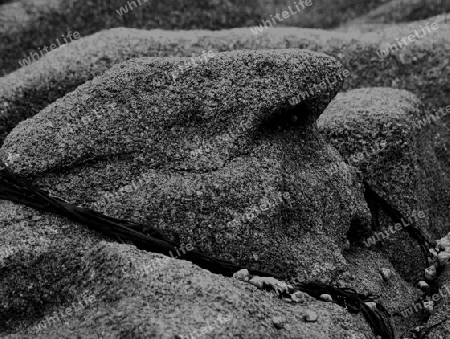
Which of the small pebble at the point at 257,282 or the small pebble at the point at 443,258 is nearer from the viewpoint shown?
the small pebble at the point at 257,282

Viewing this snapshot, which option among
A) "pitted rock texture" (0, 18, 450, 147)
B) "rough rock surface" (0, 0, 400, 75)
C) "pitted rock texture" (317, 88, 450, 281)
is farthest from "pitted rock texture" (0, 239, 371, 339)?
"rough rock surface" (0, 0, 400, 75)

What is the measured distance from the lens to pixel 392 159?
466 cm

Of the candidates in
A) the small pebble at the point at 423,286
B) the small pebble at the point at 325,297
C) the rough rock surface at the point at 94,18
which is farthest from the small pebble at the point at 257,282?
the rough rock surface at the point at 94,18

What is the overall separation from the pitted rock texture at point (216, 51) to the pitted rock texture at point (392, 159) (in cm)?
109

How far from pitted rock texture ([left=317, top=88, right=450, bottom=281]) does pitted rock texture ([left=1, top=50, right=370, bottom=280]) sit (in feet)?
2.13

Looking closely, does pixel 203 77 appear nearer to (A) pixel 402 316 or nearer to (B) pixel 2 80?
(A) pixel 402 316

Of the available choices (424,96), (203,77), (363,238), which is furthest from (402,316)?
(424,96)

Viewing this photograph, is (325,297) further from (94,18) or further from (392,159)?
(94,18)

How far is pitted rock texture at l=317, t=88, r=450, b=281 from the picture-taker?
4.45 metres

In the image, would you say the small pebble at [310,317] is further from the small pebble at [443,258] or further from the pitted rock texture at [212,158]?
the small pebble at [443,258]

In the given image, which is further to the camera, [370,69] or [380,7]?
[380,7]

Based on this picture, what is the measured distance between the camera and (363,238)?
4273mm

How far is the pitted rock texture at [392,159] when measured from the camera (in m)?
4.45

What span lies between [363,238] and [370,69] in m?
3.19
